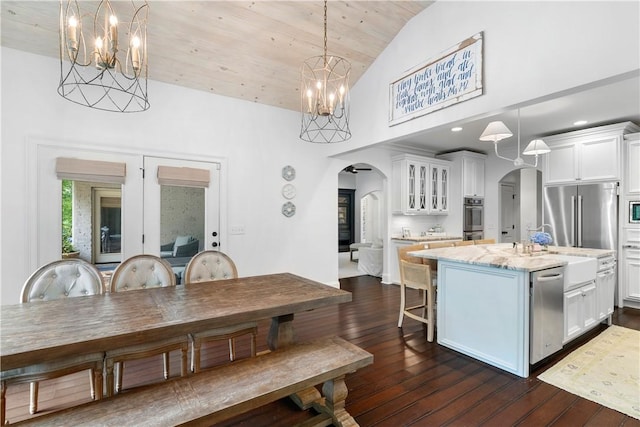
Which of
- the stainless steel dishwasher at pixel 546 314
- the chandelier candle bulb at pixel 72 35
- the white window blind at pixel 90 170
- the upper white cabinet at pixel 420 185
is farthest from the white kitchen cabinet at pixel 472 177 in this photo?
the chandelier candle bulb at pixel 72 35

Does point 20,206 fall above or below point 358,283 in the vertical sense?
above

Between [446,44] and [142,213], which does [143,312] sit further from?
[446,44]

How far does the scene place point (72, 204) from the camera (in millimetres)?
3430

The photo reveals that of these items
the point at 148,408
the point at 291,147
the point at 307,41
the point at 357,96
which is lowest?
the point at 148,408

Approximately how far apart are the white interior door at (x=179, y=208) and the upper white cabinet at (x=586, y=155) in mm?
5395

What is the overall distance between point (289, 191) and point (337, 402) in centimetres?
339

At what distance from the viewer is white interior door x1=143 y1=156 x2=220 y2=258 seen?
3855mm

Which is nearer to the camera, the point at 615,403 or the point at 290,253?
the point at 615,403

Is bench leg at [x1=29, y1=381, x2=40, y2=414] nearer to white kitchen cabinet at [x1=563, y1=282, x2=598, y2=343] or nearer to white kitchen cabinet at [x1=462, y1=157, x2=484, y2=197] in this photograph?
white kitchen cabinet at [x1=563, y1=282, x2=598, y2=343]

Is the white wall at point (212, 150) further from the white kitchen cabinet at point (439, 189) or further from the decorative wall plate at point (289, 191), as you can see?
the white kitchen cabinet at point (439, 189)

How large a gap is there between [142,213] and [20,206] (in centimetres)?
109

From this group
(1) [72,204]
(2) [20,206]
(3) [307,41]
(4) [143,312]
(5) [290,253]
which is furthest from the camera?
(5) [290,253]


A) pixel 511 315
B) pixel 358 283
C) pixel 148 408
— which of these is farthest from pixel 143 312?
pixel 358 283

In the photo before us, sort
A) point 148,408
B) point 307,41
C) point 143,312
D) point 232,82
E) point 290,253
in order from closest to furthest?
point 148,408 → point 143,312 → point 307,41 → point 232,82 → point 290,253
